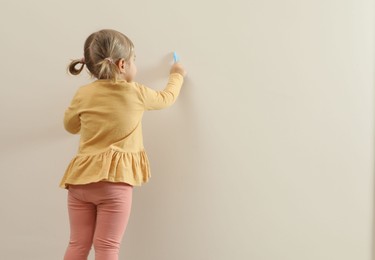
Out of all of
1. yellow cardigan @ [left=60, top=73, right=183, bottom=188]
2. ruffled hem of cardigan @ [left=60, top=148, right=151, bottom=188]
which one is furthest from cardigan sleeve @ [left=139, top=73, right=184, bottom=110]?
ruffled hem of cardigan @ [left=60, top=148, right=151, bottom=188]

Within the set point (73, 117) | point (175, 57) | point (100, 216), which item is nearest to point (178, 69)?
point (175, 57)

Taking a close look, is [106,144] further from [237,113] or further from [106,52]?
[237,113]

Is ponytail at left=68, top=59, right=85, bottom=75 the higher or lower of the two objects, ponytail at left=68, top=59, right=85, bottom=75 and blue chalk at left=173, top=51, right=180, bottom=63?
the lower

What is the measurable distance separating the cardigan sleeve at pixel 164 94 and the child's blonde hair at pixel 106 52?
0.09m

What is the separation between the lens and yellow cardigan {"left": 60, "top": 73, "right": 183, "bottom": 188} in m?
1.14

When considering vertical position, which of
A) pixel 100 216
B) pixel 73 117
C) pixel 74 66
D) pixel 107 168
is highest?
pixel 74 66

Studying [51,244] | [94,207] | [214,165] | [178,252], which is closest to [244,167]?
[214,165]

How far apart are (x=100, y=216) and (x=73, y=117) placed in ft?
0.91

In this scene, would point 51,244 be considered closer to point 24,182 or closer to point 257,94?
point 24,182

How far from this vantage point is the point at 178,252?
4.34ft

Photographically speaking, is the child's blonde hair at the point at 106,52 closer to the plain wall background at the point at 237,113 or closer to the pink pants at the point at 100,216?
the plain wall background at the point at 237,113

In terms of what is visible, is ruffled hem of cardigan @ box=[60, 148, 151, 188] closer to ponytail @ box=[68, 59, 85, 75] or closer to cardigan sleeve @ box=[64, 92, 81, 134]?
cardigan sleeve @ box=[64, 92, 81, 134]

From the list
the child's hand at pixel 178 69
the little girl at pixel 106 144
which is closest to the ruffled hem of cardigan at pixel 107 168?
the little girl at pixel 106 144

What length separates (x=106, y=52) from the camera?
1142 mm
